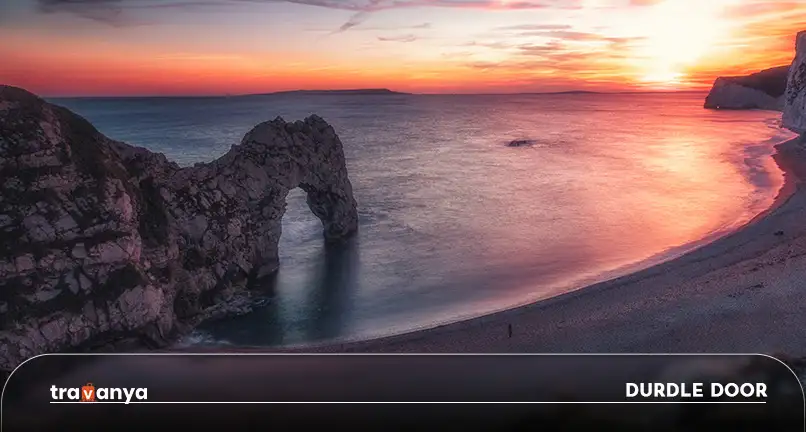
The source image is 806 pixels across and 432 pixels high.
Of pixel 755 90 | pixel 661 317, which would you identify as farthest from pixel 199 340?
pixel 755 90

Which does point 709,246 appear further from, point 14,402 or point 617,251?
point 14,402

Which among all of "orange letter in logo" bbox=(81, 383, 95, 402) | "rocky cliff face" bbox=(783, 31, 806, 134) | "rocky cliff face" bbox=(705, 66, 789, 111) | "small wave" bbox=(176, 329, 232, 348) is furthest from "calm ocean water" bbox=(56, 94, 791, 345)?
"rocky cliff face" bbox=(705, 66, 789, 111)

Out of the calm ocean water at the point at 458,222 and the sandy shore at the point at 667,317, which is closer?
the sandy shore at the point at 667,317

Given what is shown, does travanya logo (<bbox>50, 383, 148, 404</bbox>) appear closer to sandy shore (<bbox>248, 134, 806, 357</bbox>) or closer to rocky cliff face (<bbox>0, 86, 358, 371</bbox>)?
rocky cliff face (<bbox>0, 86, 358, 371</bbox>)

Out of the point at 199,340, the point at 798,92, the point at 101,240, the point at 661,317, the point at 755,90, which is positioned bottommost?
the point at 199,340

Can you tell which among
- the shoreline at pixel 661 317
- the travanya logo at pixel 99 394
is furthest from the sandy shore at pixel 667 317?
the travanya logo at pixel 99 394

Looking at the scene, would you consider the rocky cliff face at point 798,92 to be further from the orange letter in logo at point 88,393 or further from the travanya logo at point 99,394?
the orange letter in logo at point 88,393

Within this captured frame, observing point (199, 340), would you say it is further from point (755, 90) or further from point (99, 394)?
point (755, 90)
